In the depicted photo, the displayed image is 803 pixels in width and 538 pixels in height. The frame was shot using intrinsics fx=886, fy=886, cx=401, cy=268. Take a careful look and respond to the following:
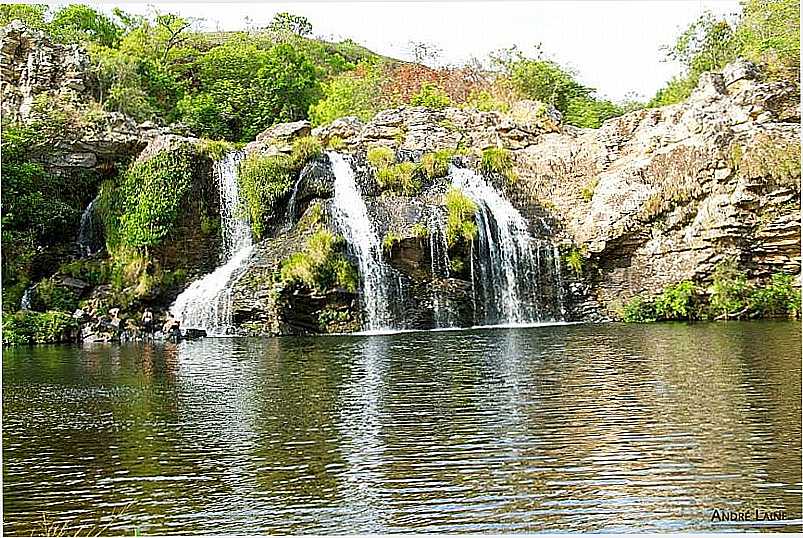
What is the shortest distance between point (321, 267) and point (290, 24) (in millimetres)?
25175

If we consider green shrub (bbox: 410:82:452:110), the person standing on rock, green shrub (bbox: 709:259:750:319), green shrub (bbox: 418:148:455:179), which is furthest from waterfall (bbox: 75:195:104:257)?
green shrub (bbox: 709:259:750:319)

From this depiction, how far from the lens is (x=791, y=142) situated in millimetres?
19234

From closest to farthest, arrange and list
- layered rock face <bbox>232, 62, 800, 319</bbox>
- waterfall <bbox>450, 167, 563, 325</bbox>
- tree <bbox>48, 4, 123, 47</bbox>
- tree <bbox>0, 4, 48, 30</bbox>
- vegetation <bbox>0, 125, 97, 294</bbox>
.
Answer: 1. layered rock face <bbox>232, 62, 800, 319</bbox>
2. waterfall <bbox>450, 167, 563, 325</bbox>
3. vegetation <bbox>0, 125, 97, 294</bbox>
4. tree <bbox>0, 4, 48, 30</bbox>
5. tree <bbox>48, 4, 123, 47</bbox>

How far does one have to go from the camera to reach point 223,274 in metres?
19.4

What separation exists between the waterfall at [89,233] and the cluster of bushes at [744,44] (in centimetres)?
1657

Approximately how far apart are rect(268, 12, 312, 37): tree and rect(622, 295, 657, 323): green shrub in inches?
967

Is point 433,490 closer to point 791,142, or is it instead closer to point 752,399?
point 752,399

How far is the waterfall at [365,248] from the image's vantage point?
18.7 metres

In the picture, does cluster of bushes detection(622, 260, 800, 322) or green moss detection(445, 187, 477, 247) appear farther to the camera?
green moss detection(445, 187, 477, 247)

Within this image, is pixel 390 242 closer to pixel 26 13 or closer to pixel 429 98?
pixel 429 98

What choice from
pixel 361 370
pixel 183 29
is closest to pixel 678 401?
pixel 361 370

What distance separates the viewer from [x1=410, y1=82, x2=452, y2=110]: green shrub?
31.0m

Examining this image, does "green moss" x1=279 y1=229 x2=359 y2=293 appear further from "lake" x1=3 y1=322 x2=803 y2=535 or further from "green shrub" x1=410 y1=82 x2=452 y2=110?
"green shrub" x1=410 y1=82 x2=452 y2=110

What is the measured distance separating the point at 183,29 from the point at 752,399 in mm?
32955
